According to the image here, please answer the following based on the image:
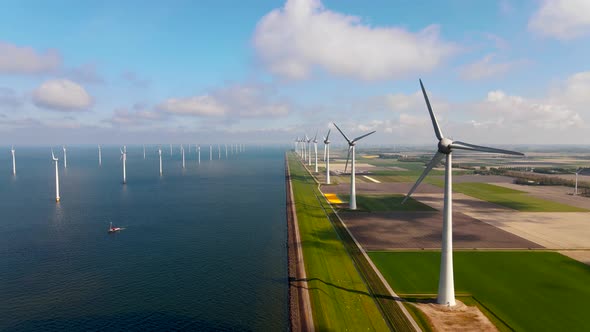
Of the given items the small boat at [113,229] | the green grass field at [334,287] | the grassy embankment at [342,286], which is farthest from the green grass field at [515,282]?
the small boat at [113,229]

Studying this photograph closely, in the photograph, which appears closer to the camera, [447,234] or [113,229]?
[447,234]

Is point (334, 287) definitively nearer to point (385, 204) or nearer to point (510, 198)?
point (385, 204)

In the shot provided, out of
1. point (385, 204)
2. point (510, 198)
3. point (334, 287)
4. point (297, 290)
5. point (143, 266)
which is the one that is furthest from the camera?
point (510, 198)

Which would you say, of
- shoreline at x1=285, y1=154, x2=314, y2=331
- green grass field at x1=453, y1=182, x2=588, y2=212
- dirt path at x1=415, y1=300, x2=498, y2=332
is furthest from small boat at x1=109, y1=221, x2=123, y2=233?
green grass field at x1=453, y1=182, x2=588, y2=212

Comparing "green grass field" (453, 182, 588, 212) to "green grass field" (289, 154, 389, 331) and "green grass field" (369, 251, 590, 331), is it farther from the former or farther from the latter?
"green grass field" (289, 154, 389, 331)

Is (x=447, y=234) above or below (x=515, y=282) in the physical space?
above

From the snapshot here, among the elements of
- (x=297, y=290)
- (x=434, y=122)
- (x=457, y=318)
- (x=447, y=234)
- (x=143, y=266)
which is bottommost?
(x=143, y=266)

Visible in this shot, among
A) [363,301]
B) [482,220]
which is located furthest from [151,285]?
[482,220]

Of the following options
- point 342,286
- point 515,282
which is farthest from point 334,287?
point 515,282
